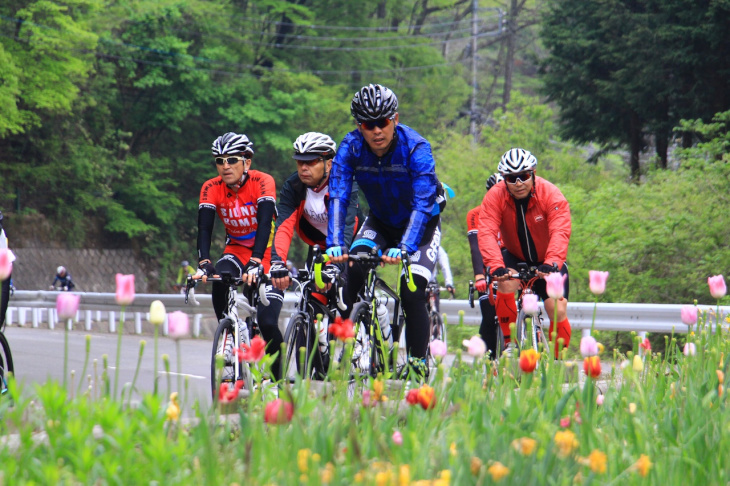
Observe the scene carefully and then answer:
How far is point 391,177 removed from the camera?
6.70 metres

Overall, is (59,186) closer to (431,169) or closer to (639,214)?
(639,214)

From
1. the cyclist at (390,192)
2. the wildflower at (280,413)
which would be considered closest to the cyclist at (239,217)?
the cyclist at (390,192)

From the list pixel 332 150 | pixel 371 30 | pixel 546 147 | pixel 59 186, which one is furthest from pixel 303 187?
pixel 371 30

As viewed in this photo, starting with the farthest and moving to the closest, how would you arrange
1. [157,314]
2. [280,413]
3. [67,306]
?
[67,306]
[157,314]
[280,413]

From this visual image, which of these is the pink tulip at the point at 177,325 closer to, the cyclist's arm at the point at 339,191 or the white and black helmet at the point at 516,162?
the cyclist's arm at the point at 339,191

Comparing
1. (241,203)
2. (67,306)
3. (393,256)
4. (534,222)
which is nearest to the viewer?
(67,306)

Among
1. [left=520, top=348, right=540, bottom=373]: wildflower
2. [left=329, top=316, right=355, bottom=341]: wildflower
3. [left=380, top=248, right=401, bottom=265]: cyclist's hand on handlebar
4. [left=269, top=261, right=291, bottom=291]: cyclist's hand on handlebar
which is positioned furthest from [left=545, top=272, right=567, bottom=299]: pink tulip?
[left=269, top=261, right=291, bottom=291]: cyclist's hand on handlebar

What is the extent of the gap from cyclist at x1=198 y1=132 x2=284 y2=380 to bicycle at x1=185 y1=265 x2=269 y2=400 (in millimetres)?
82

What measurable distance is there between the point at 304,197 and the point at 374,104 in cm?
155

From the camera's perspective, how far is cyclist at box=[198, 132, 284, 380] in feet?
24.7

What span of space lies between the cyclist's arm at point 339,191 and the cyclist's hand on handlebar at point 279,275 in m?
0.72

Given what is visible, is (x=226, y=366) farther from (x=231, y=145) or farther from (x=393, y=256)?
(x=231, y=145)

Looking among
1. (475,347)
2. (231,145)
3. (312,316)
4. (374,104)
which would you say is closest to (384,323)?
(312,316)

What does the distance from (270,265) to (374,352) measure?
1.48 m
